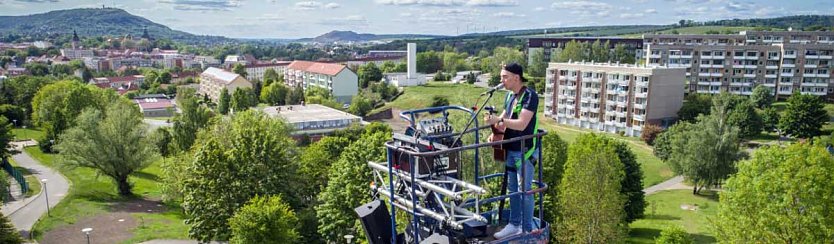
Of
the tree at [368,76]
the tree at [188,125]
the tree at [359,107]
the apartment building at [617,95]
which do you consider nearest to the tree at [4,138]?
the tree at [188,125]

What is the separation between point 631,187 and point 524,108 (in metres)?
29.0

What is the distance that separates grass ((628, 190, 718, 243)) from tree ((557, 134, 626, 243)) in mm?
5774

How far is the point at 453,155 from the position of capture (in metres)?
8.73

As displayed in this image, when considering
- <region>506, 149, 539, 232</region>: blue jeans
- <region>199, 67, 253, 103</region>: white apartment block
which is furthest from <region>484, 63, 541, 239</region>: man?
<region>199, 67, 253, 103</region>: white apartment block

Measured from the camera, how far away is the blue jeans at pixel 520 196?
8.29m

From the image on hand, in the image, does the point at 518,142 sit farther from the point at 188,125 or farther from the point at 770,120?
the point at 770,120

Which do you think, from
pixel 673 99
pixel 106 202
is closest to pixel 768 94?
pixel 673 99

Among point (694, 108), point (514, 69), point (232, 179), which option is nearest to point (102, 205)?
point (232, 179)

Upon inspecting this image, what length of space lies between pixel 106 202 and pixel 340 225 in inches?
833

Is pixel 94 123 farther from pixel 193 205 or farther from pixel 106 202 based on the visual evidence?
pixel 193 205

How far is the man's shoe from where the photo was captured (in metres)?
8.16

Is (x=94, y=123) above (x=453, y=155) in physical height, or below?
below

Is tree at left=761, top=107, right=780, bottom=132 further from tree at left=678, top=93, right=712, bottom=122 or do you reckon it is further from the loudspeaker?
the loudspeaker

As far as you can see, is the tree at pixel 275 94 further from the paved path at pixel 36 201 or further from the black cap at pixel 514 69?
the black cap at pixel 514 69
